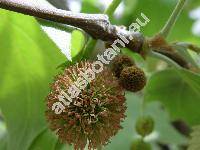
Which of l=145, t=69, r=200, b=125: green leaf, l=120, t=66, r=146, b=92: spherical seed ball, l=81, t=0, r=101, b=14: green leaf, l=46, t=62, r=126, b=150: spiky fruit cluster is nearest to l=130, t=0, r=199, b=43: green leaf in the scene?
l=81, t=0, r=101, b=14: green leaf

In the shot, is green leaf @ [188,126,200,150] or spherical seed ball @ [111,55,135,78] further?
green leaf @ [188,126,200,150]

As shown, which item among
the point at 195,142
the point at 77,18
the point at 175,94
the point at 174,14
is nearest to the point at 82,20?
the point at 77,18

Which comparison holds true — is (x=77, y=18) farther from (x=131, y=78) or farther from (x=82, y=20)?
(x=131, y=78)

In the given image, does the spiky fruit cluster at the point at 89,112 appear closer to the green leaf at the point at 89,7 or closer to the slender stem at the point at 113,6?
the slender stem at the point at 113,6

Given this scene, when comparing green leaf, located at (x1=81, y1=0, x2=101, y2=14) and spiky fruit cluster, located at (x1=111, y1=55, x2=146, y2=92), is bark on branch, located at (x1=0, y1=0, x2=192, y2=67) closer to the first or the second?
spiky fruit cluster, located at (x1=111, y1=55, x2=146, y2=92)

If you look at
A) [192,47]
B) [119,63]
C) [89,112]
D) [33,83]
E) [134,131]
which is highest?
[192,47]

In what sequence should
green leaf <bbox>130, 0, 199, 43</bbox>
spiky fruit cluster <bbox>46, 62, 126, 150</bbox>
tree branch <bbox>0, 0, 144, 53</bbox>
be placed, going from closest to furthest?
tree branch <bbox>0, 0, 144, 53</bbox> → spiky fruit cluster <bbox>46, 62, 126, 150</bbox> → green leaf <bbox>130, 0, 199, 43</bbox>

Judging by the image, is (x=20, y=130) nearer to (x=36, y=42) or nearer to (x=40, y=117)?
(x=40, y=117)
